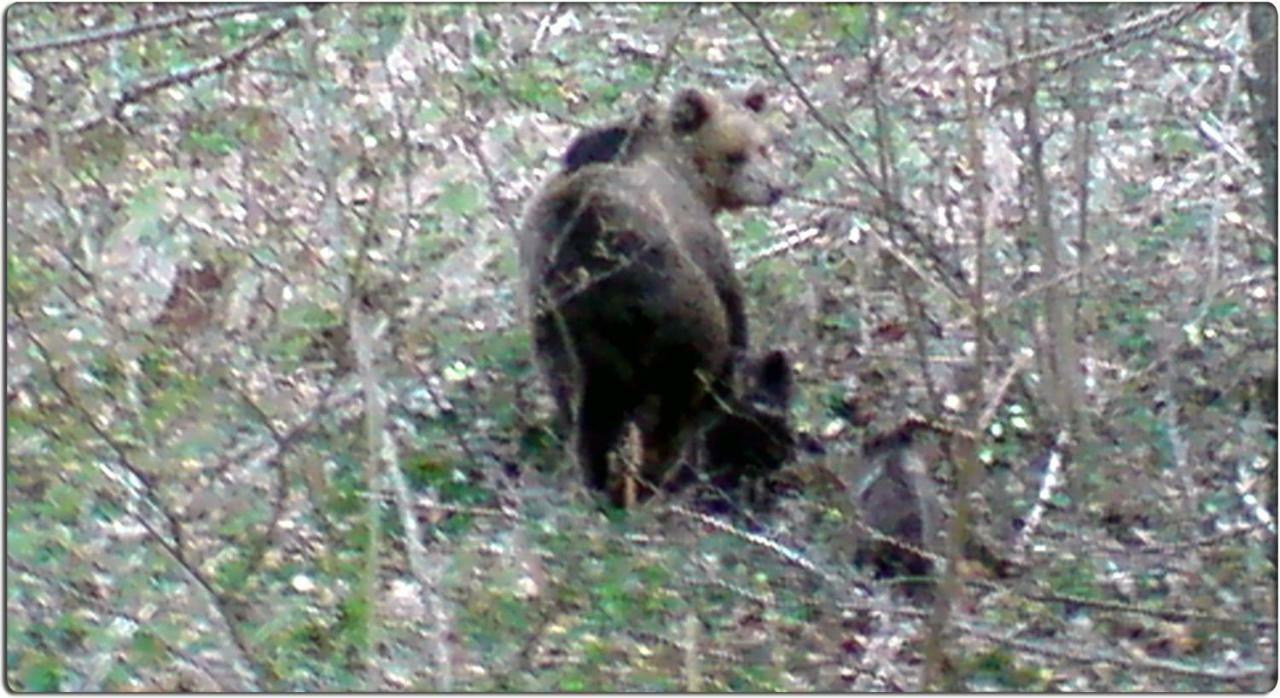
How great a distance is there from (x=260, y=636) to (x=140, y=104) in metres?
2.09

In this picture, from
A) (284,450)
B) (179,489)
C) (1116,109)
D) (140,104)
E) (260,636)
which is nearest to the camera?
(284,450)

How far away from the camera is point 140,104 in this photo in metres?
6.93

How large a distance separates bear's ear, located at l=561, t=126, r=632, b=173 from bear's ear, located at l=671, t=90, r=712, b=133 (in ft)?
1.57

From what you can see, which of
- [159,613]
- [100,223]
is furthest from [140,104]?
→ [159,613]

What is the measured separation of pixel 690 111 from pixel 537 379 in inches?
49.9

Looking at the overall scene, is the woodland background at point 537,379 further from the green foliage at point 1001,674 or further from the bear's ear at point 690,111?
the bear's ear at point 690,111

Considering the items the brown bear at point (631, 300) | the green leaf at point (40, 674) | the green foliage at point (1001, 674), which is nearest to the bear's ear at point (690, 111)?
the brown bear at point (631, 300)

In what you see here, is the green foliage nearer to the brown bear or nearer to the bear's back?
the brown bear

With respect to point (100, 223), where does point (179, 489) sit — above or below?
below

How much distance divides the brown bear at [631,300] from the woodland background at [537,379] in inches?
10.1

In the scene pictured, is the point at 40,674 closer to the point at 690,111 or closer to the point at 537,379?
the point at 537,379

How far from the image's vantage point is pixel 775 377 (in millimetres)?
7379

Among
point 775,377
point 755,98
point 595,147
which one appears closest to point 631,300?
point 595,147

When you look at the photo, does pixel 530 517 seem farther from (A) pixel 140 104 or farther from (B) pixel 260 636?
(A) pixel 140 104
